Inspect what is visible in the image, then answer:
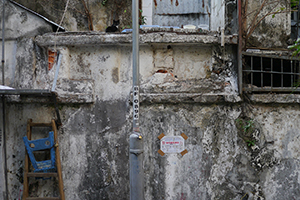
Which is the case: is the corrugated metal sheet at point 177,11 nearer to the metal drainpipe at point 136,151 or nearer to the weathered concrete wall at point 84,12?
the weathered concrete wall at point 84,12

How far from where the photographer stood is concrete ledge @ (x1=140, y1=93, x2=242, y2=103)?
429 centimetres

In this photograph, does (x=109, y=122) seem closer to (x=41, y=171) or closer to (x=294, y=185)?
(x=41, y=171)

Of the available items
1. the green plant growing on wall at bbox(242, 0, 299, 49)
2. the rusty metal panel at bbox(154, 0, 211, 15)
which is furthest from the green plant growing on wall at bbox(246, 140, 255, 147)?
the rusty metal panel at bbox(154, 0, 211, 15)

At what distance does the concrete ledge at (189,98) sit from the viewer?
4.29 metres

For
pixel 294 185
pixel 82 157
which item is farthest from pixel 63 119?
pixel 294 185

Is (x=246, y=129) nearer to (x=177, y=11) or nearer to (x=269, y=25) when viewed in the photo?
(x=269, y=25)

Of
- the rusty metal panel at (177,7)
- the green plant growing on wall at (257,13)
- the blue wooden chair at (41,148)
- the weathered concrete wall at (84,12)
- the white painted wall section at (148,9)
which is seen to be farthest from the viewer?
the rusty metal panel at (177,7)

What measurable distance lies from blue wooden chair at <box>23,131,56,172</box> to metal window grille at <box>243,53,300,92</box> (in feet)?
11.1

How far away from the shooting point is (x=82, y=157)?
14.4 feet

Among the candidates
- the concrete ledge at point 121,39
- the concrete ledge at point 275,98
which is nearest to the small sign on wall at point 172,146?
the concrete ledge at point 275,98

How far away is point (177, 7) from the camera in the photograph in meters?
5.90

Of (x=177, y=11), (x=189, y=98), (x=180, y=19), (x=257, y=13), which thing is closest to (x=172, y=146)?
(x=189, y=98)

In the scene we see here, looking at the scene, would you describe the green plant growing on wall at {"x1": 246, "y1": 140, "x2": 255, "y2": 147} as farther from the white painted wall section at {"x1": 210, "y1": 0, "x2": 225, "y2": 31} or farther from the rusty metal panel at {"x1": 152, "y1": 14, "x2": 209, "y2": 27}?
the rusty metal panel at {"x1": 152, "y1": 14, "x2": 209, "y2": 27}

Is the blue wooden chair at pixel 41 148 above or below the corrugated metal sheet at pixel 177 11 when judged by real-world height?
below
